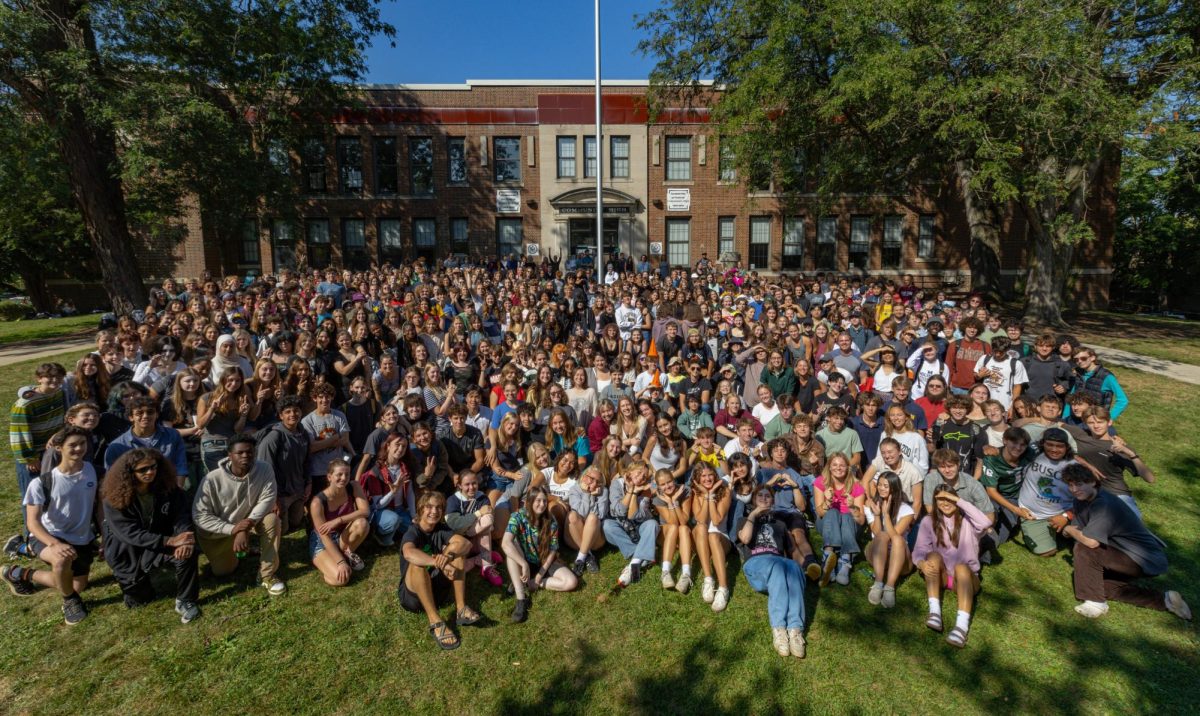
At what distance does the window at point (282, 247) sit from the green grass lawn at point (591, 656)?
2189cm

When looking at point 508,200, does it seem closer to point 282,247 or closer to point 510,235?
point 510,235

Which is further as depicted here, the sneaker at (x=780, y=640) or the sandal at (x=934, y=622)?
the sandal at (x=934, y=622)

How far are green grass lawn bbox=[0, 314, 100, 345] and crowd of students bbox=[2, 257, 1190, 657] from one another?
14.8 metres

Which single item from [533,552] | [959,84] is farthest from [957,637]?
[959,84]

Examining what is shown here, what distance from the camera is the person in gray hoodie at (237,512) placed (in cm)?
484

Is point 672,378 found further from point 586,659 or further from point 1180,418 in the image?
point 1180,418

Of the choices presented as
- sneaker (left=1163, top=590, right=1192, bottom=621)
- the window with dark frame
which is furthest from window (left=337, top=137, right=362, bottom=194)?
sneaker (left=1163, top=590, right=1192, bottom=621)

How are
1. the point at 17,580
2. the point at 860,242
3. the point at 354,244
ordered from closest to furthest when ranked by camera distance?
the point at 17,580 → the point at 354,244 → the point at 860,242

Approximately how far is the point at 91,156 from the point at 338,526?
1692 cm

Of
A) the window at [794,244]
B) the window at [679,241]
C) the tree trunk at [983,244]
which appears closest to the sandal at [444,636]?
the tree trunk at [983,244]

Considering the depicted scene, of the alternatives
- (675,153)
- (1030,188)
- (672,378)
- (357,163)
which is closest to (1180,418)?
(1030,188)

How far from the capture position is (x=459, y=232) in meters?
24.5

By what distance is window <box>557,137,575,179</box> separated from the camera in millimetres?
23766

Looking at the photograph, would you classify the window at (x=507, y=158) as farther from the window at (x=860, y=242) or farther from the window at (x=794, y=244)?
the window at (x=860, y=242)
